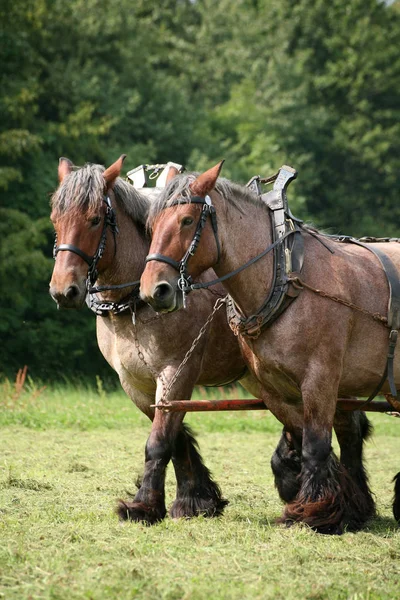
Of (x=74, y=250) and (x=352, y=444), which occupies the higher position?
(x=74, y=250)

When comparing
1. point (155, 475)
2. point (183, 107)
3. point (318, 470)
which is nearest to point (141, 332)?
point (155, 475)

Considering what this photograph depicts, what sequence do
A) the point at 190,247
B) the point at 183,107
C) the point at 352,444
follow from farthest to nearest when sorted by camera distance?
the point at 183,107 < the point at 352,444 < the point at 190,247

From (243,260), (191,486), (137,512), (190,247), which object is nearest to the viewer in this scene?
(190,247)

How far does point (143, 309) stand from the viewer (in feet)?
19.2

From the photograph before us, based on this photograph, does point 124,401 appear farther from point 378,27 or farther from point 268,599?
point 378,27

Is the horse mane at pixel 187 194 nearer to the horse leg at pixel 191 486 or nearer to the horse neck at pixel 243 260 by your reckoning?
the horse neck at pixel 243 260

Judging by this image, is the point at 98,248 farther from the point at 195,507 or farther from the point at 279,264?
the point at 195,507

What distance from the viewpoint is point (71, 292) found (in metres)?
5.39

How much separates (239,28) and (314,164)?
737cm

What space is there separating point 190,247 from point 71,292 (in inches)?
32.5

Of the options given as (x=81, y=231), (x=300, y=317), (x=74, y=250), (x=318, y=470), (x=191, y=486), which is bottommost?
(x=191, y=486)

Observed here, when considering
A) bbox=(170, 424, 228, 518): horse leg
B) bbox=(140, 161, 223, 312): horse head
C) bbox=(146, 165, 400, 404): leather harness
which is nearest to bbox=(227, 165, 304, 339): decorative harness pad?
bbox=(146, 165, 400, 404): leather harness

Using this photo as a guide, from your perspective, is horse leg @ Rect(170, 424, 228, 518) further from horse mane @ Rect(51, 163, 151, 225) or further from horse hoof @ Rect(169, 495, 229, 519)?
horse mane @ Rect(51, 163, 151, 225)

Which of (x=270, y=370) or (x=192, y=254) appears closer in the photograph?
(x=192, y=254)
